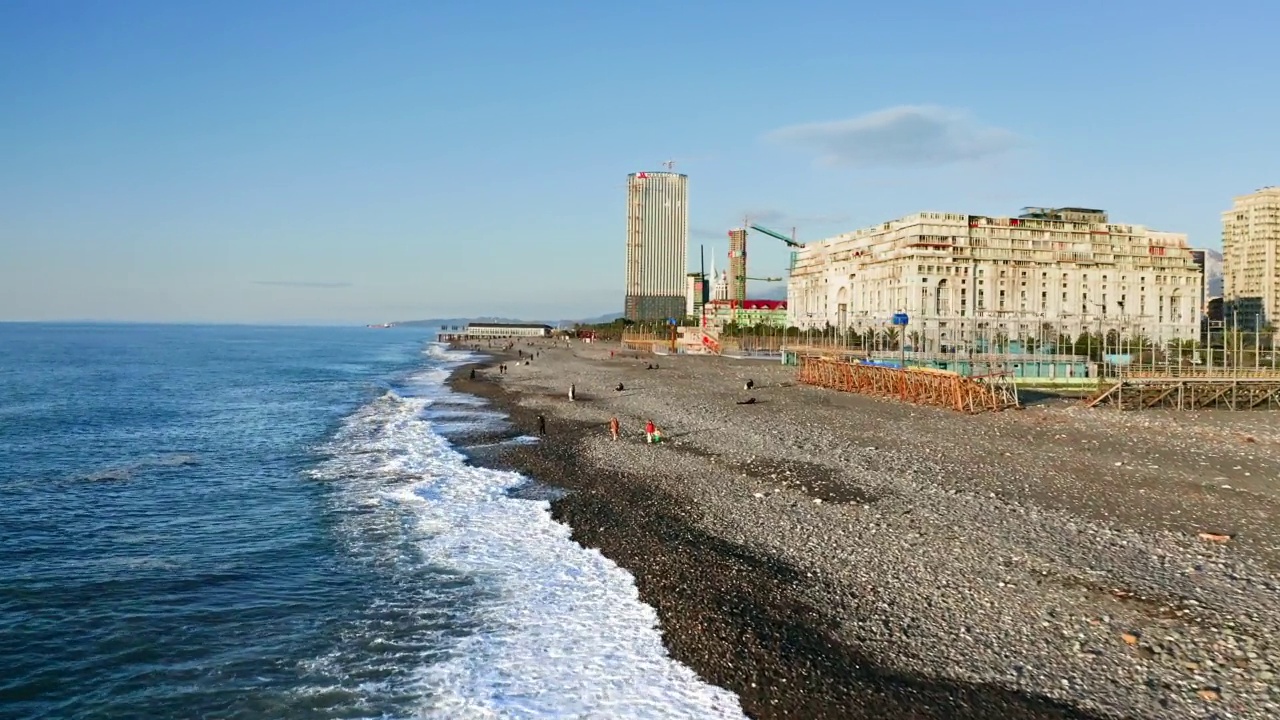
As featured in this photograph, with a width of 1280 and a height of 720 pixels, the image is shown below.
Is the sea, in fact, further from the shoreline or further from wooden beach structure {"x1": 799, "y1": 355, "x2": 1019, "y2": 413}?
wooden beach structure {"x1": 799, "y1": 355, "x2": 1019, "y2": 413}

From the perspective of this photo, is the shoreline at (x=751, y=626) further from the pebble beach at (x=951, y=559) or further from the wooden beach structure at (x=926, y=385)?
the wooden beach structure at (x=926, y=385)

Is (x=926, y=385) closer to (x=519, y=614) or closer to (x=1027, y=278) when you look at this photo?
(x=519, y=614)

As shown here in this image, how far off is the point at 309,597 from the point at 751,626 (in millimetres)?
9568

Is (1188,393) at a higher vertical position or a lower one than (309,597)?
higher

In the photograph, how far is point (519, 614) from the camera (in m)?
16.5

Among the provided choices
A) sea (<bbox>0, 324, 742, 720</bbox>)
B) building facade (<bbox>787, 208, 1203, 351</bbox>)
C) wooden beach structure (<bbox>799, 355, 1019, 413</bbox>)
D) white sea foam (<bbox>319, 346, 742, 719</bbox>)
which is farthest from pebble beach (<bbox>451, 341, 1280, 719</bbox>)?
building facade (<bbox>787, 208, 1203, 351</bbox>)

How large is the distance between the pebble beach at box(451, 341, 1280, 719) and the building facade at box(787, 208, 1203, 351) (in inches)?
3805

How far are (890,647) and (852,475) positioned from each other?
13.9 meters

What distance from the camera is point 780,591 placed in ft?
54.6

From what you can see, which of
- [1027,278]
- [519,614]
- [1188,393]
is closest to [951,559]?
[519,614]

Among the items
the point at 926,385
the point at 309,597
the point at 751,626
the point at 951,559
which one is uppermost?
the point at 926,385

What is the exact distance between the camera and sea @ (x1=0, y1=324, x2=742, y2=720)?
43.1 feet

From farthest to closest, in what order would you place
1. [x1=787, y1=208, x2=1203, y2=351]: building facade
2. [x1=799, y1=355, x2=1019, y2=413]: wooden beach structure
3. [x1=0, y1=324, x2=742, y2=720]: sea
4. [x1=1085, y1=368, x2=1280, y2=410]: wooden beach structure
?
[x1=787, y1=208, x2=1203, y2=351]: building facade, [x1=1085, y1=368, x2=1280, y2=410]: wooden beach structure, [x1=799, y1=355, x2=1019, y2=413]: wooden beach structure, [x1=0, y1=324, x2=742, y2=720]: sea

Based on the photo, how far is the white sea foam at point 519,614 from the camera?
12.7 m
